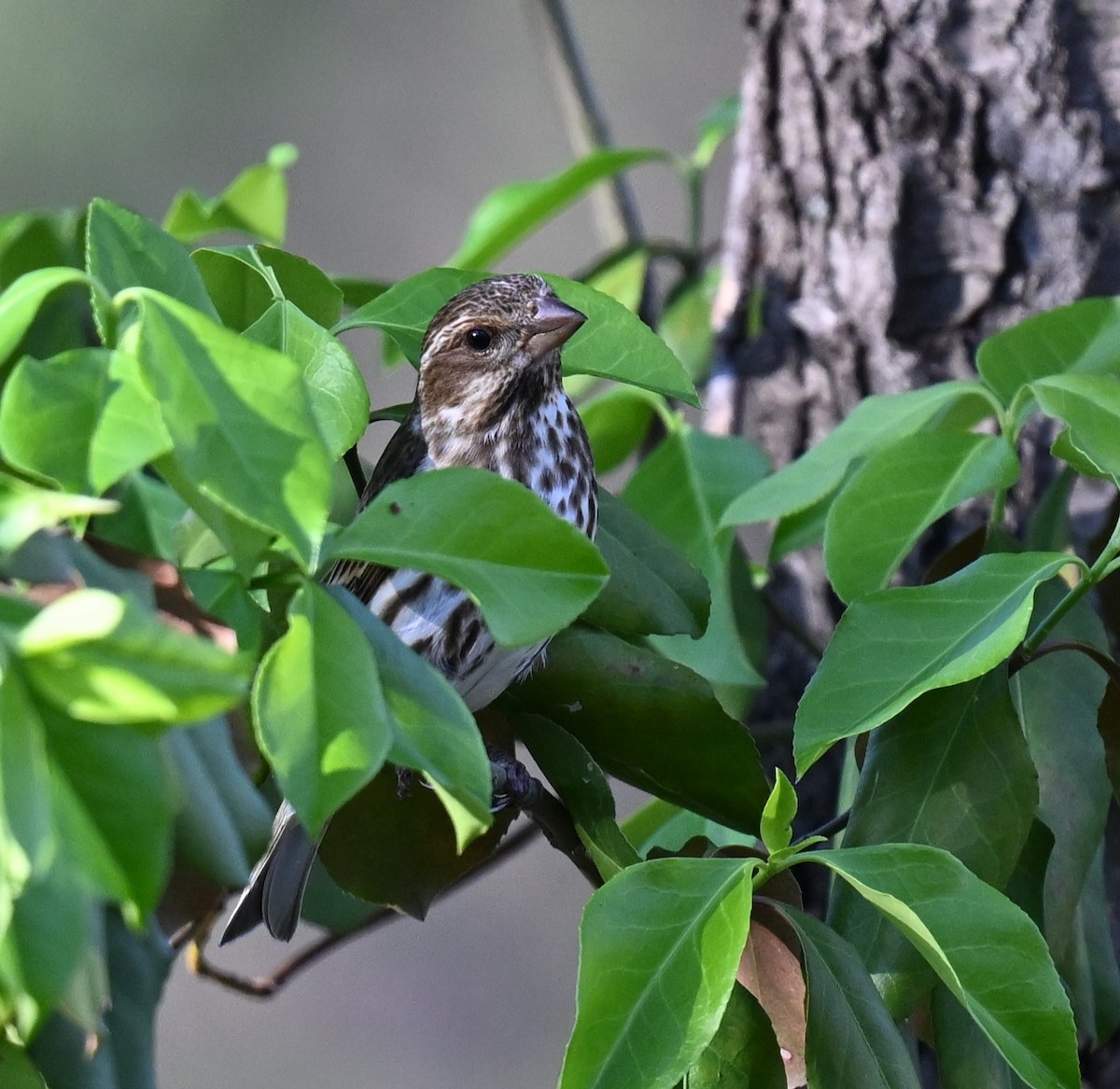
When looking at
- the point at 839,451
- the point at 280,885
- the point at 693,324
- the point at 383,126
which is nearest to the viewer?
the point at 839,451

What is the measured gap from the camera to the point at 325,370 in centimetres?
154

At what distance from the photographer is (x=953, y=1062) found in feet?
5.79

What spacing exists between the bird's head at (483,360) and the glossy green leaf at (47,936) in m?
1.86

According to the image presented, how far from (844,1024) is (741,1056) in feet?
0.35

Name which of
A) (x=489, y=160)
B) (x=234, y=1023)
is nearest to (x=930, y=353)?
(x=234, y=1023)

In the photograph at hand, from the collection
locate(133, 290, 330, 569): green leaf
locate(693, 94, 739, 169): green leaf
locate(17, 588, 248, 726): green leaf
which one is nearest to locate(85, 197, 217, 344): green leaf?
locate(133, 290, 330, 569): green leaf

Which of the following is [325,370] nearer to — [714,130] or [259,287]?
[259,287]

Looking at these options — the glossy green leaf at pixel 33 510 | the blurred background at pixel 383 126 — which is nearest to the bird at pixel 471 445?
the glossy green leaf at pixel 33 510

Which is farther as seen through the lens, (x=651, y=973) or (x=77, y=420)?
(x=651, y=973)

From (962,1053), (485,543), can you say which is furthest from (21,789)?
(962,1053)

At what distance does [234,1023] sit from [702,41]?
563 centimetres

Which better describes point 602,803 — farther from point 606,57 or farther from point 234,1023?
point 606,57

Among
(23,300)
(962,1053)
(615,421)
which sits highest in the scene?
(23,300)

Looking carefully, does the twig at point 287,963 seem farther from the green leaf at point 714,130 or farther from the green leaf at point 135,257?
the green leaf at point 714,130
